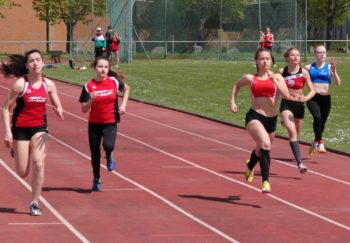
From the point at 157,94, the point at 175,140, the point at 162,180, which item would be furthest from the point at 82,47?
the point at 162,180

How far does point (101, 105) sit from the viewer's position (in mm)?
12484

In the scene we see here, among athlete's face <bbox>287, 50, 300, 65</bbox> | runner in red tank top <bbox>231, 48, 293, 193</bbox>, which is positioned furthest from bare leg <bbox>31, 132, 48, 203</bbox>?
athlete's face <bbox>287, 50, 300, 65</bbox>

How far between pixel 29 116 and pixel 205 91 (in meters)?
21.3

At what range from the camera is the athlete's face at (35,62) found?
34.9 feet

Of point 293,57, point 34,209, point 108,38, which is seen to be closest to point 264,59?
point 293,57

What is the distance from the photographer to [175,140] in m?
19.2

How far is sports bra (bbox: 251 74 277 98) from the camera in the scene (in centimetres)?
1227

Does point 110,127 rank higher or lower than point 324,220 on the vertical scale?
higher

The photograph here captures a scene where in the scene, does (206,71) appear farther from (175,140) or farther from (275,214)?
(275,214)

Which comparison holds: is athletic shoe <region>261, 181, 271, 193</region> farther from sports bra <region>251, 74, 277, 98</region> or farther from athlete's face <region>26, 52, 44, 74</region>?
athlete's face <region>26, 52, 44, 74</region>

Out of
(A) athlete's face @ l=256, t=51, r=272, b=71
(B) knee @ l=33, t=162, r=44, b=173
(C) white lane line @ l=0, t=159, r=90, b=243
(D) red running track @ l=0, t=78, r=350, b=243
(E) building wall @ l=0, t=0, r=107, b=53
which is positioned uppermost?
(E) building wall @ l=0, t=0, r=107, b=53

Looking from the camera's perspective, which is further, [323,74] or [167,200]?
[323,74]

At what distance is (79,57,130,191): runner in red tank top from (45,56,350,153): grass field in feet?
21.0

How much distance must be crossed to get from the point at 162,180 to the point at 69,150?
389 centimetres
